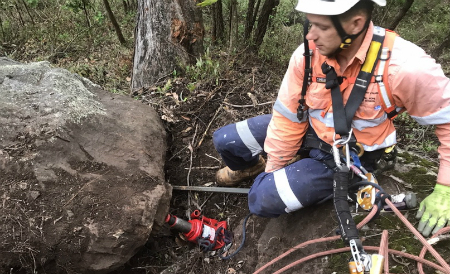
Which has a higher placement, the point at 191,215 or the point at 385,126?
the point at 385,126

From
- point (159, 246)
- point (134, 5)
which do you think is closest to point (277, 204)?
point (159, 246)

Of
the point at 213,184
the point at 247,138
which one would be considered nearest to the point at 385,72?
the point at 247,138

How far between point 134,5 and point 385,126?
297 inches

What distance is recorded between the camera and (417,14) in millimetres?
8664

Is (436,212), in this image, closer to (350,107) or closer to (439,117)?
(439,117)

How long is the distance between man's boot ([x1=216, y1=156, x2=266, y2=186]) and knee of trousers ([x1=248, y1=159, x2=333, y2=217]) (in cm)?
64

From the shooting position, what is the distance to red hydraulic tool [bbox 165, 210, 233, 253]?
2.75 m

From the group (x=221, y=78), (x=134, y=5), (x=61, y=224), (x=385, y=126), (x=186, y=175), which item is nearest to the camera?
(x=385, y=126)

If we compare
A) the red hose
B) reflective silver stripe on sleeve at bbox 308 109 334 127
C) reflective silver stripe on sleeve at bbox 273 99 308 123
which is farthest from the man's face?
the red hose

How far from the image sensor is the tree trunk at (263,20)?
223 inches

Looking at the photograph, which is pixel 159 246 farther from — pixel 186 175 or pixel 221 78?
pixel 221 78

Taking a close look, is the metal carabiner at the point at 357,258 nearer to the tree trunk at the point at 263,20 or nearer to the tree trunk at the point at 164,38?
the tree trunk at the point at 164,38

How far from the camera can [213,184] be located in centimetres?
330

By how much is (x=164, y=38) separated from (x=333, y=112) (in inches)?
112
